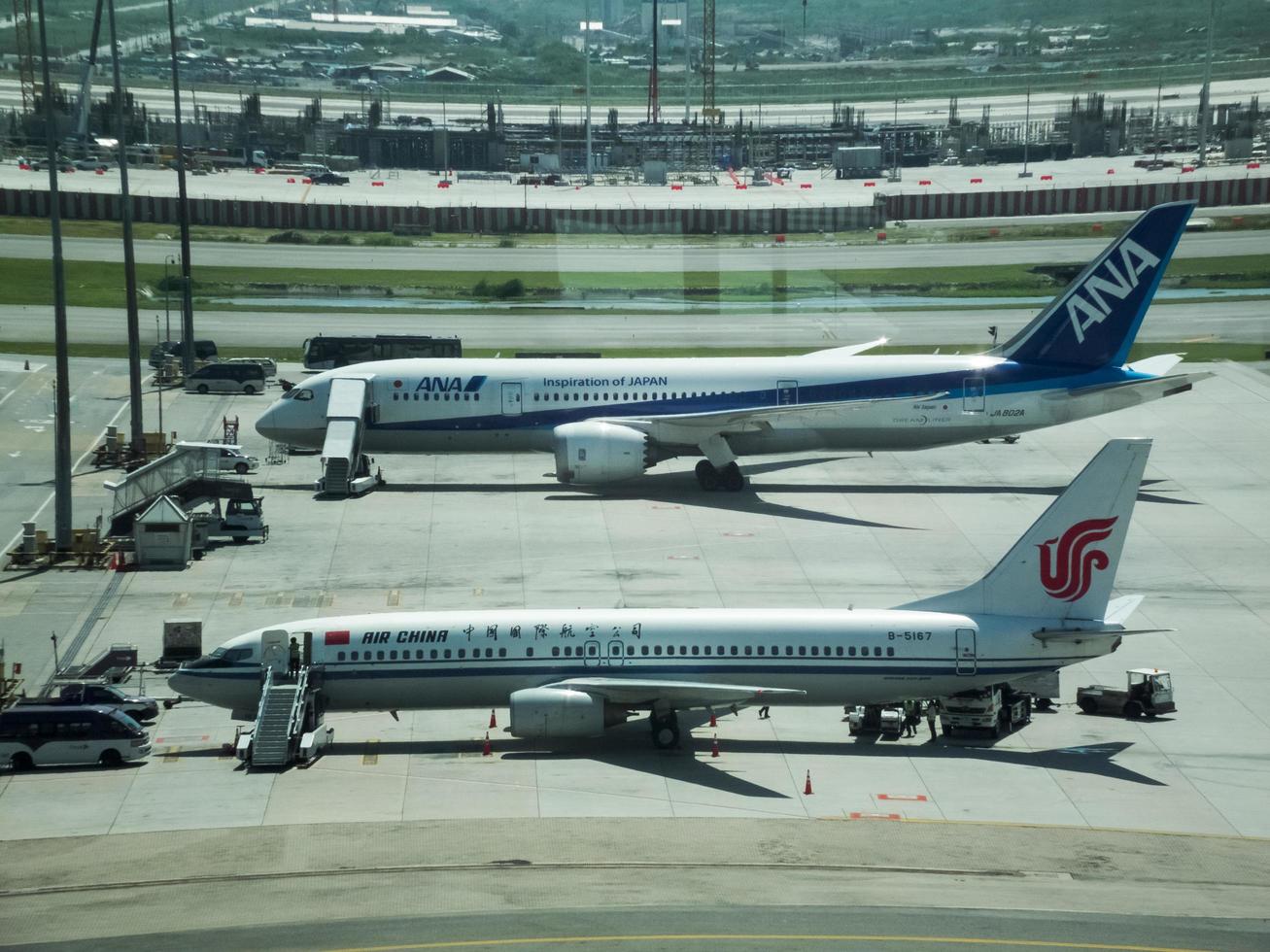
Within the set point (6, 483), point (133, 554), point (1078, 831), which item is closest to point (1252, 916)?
point (1078, 831)

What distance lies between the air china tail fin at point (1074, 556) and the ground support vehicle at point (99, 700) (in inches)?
907

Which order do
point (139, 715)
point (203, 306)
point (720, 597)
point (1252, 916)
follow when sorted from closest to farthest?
1. point (1252, 916)
2. point (139, 715)
3. point (720, 597)
4. point (203, 306)

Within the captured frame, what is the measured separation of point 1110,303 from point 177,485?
39.9 m

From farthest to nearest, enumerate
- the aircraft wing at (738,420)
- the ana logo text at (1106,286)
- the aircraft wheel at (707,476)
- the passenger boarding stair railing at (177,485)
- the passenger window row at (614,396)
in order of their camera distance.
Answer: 1. the aircraft wheel at (707,476)
2. the passenger window row at (614,396)
3. the ana logo text at (1106,286)
4. the aircraft wing at (738,420)
5. the passenger boarding stair railing at (177,485)

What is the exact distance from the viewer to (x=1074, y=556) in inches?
1767

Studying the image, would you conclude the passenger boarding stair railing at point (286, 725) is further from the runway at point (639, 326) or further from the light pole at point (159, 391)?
the runway at point (639, 326)

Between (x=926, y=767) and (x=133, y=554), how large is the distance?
3323 centimetres

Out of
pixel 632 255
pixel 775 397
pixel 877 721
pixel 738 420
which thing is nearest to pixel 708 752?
pixel 877 721

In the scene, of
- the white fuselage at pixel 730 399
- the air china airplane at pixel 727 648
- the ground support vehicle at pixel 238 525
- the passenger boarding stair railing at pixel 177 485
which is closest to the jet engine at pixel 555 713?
the air china airplane at pixel 727 648

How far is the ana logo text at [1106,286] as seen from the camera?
71938 mm

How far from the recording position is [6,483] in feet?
246

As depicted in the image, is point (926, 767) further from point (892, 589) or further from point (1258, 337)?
point (1258, 337)

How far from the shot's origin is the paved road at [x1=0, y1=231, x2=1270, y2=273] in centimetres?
13812

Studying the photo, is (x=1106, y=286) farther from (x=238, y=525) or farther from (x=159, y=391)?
(x=159, y=391)
